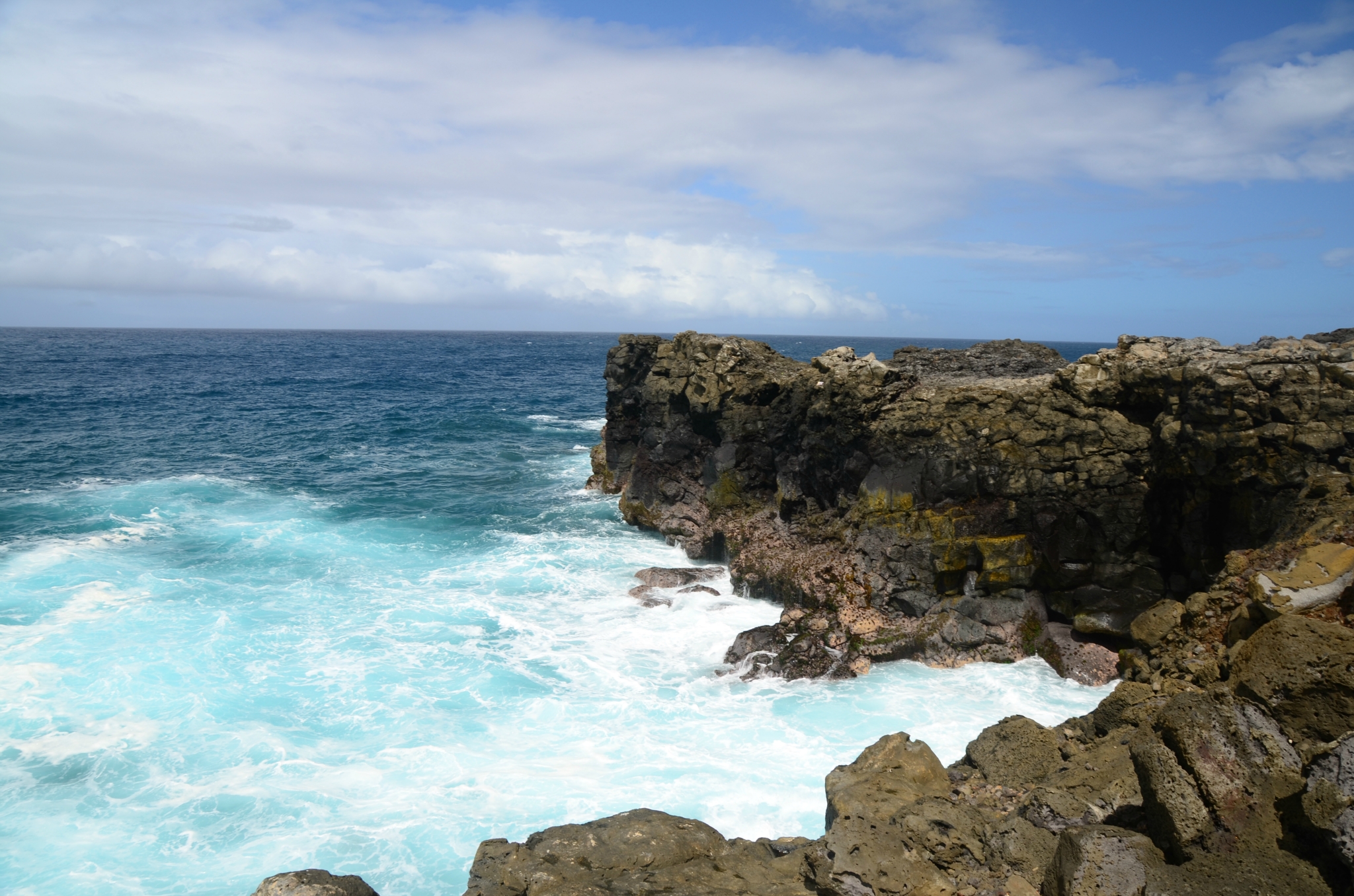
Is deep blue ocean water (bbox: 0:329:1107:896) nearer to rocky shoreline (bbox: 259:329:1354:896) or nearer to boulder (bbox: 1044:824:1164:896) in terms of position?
rocky shoreline (bbox: 259:329:1354:896)

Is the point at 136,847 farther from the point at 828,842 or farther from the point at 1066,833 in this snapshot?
the point at 1066,833

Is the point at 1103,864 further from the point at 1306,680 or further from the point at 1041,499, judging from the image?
the point at 1041,499

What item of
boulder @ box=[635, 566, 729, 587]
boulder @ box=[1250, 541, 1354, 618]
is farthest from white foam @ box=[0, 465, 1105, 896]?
boulder @ box=[1250, 541, 1354, 618]

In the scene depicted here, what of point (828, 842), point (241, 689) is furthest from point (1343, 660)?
point (241, 689)

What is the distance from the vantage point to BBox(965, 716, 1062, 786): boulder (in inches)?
437

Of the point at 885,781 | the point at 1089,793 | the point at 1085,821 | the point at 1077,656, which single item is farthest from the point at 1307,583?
the point at 1077,656

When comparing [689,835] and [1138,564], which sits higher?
[1138,564]

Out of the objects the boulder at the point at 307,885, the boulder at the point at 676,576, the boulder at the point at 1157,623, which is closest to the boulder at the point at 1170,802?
the boulder at the point at 1157,623

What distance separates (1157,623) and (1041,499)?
577 cm

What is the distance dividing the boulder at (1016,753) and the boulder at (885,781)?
784 millimetres

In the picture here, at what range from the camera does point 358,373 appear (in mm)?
Answer: 97688

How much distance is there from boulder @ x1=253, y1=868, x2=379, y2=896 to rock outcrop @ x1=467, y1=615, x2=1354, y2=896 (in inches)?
57.7

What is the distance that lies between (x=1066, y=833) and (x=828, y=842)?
262 centimetres

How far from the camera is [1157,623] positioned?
1449cm
